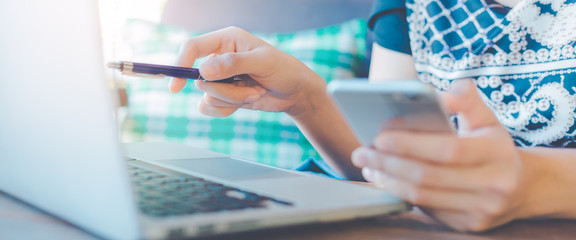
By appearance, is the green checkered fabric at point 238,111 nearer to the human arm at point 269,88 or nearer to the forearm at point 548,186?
the human arm at point 269,88

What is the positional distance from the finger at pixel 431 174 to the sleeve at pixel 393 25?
63cm

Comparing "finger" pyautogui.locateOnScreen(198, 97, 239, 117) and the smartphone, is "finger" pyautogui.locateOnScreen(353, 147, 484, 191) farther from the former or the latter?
"finger" pyautogui.locateOnScreen(198, 97, 239, 117)

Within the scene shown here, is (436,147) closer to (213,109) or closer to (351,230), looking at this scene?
(351,230)

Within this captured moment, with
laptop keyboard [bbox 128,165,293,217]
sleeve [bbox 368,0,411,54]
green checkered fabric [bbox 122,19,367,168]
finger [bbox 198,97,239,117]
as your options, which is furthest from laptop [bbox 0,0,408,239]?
green checkered fabric [bbox 122,19,367,168]

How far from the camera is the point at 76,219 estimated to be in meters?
0.34

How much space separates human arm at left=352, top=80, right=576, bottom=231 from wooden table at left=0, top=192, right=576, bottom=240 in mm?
15

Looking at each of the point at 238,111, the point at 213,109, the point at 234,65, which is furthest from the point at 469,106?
the point at 238,111

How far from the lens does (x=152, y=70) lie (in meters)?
0.65

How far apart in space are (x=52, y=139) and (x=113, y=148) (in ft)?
0.26

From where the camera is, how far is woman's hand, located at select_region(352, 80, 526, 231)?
13.1 inches

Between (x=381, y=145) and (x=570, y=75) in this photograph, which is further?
(x=570, y=75)

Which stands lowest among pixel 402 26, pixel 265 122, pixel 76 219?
pixel 265 122

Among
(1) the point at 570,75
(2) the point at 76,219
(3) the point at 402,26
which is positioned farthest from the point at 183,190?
(3) the point at 402,26

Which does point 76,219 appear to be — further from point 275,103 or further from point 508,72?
point 508,72
